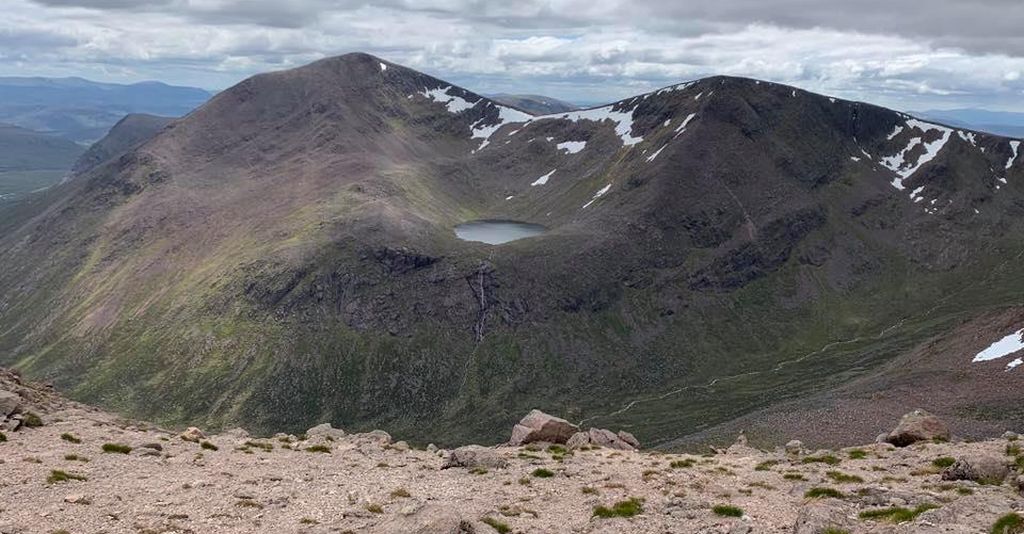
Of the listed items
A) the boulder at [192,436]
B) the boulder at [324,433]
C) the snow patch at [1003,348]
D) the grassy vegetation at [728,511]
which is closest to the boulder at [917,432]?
the grassy vegetation at [728,511]

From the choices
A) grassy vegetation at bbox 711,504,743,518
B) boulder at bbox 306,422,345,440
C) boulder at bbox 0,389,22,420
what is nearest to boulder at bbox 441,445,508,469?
boulder at bbox 306,422,345,440

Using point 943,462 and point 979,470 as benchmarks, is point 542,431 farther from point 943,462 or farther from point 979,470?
point 979,470

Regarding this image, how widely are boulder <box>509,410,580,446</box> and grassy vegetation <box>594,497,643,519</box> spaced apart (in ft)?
67.0

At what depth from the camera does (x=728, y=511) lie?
33375 millimetres

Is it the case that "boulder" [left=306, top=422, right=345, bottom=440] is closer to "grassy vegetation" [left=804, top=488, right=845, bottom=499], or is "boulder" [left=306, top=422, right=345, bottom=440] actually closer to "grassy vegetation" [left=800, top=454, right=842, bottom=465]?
"grassy vegetation" [left=800, top=454, right=842, bottom=465]

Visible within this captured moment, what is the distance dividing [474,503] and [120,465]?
22537mm

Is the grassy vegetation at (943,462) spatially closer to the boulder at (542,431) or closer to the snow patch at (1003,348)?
the boulder at (542,431)

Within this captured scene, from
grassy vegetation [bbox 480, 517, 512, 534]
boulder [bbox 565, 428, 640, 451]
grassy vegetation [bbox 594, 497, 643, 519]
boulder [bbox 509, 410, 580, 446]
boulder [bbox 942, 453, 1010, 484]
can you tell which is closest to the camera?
grassy vegetation [bbox 480, 517, 512, 534]

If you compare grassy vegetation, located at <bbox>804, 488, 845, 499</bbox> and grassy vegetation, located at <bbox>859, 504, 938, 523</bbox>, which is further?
grassy vegetation, located at <bbox>804, 488, 845, 499</bbox>

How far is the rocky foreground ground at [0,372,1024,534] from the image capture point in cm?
3177

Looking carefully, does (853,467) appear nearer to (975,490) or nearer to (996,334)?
(975,490)

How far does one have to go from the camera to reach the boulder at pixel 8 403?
4881cm

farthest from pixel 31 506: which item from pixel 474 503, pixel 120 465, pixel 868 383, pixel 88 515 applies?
pixel 868 383

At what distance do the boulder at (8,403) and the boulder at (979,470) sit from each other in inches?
2349
